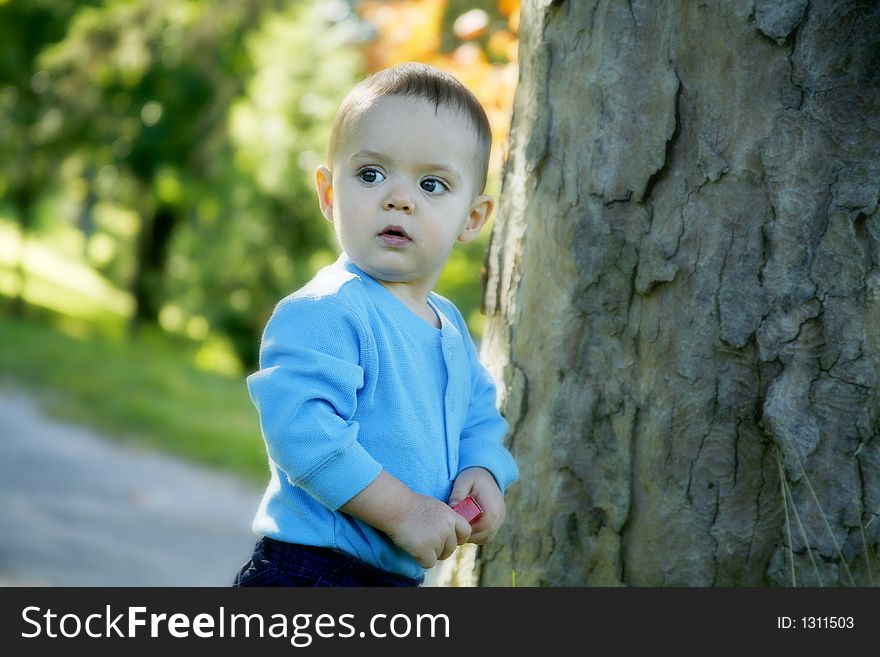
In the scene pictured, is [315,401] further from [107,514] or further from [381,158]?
[107,514]

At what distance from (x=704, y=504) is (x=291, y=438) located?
47.2 inches

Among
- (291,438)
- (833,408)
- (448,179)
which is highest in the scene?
(448,179)

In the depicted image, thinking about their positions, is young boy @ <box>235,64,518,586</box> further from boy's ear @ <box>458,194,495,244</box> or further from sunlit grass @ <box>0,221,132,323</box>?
sunlit grass @ <box>0,221,132,323</box>

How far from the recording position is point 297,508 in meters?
1.96

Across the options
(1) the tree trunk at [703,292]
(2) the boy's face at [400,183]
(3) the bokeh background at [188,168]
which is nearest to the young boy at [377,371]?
(2) the boy's face at [400,183]

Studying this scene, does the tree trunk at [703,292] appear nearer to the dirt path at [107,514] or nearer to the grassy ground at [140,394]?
the dirt path at [107,514]

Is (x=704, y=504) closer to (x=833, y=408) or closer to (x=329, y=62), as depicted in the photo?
(x=833, y=408)

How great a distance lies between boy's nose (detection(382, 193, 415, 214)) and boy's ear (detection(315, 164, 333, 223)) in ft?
0.59

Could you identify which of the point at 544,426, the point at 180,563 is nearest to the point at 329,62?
the point at 180,563

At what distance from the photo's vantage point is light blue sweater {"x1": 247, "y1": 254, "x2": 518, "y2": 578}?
182 centimetres

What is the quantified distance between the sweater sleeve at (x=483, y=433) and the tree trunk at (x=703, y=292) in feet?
1.28

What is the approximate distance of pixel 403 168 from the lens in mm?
1976
